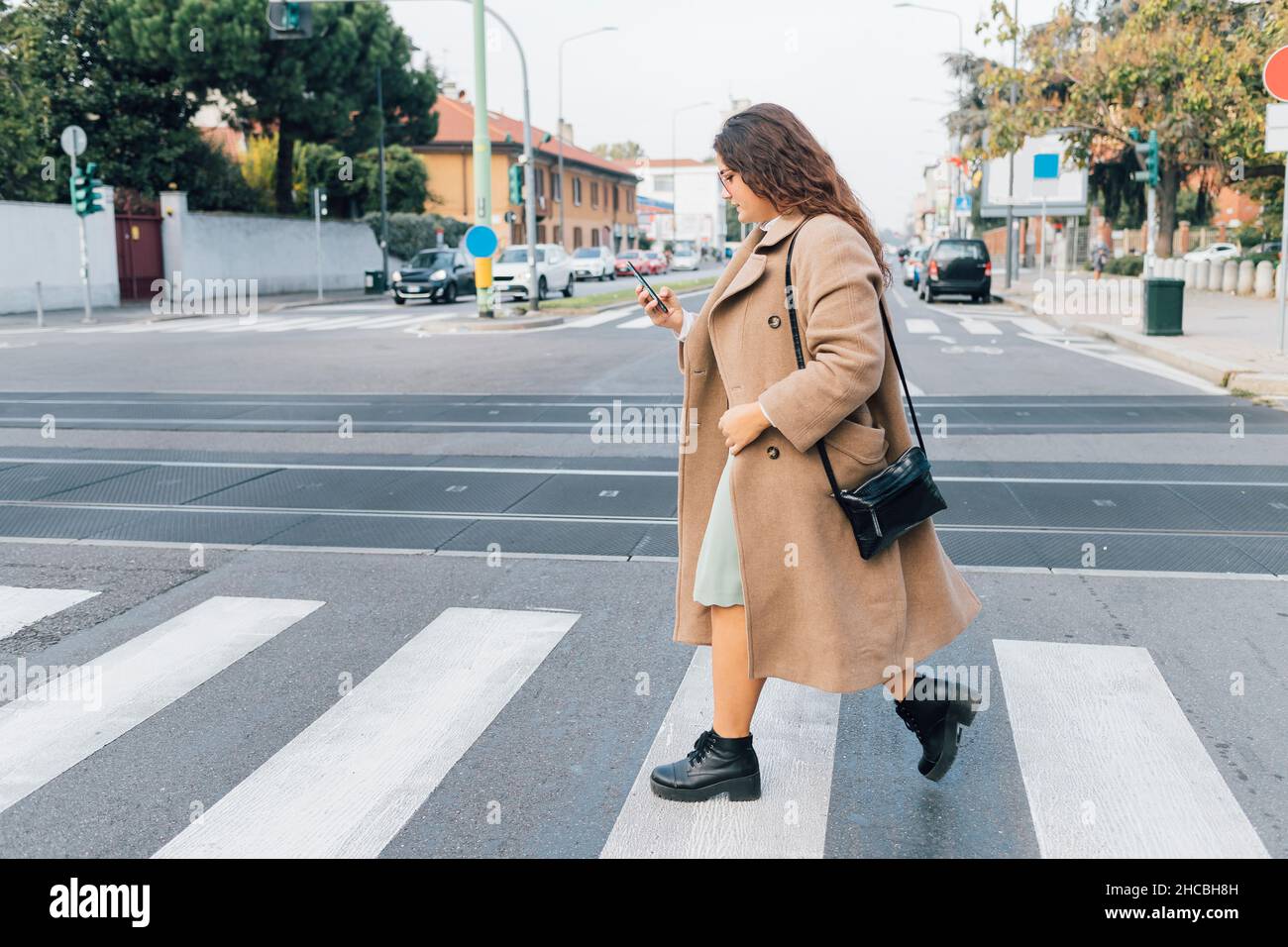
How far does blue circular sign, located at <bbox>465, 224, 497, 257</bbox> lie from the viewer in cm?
2147

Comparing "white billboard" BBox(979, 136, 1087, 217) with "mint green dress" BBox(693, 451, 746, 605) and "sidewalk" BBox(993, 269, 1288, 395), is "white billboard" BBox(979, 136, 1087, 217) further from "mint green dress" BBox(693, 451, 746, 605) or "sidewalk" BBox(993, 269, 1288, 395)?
"mint green dress" BBox(693, 451, 746, 605)

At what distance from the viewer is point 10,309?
3030 cm

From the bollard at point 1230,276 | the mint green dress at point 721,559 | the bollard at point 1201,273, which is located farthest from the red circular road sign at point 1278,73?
the bollard at point 1201,273

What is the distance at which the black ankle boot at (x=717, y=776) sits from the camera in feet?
11.6

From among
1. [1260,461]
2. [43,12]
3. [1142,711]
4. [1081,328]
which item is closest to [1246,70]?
[1081,328]

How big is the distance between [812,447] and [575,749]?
4.32 ft

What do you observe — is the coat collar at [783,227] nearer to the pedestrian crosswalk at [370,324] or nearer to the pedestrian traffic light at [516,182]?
the pedestrian crosswalk at [370,324]

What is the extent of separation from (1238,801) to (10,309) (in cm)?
3166

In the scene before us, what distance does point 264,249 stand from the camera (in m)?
41.6

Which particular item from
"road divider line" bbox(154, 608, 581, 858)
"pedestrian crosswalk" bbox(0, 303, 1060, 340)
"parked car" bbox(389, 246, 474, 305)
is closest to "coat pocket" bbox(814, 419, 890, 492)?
"road divider line" bbox(154, 608, 581, 858)

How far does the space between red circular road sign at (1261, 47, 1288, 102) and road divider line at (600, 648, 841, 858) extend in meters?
11.8

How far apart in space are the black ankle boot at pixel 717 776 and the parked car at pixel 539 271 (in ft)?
101

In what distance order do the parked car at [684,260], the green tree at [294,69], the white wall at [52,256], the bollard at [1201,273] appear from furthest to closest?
the parked car at [684,260]
the green tree at [294,69]
the bollard at [1201,273]
the white wall at [52,256]

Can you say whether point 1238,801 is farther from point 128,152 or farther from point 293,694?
point 128,152
